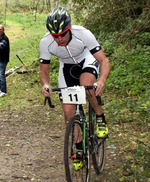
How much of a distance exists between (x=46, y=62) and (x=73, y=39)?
0.46 meters

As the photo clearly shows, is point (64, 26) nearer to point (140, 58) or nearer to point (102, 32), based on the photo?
point (140, 58)

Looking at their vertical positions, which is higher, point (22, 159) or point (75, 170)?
point (75, 170)

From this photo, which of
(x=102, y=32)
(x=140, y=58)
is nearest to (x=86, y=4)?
(x=102, y=32)

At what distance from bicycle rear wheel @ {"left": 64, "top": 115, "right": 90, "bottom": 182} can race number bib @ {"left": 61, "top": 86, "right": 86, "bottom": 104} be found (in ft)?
0.63

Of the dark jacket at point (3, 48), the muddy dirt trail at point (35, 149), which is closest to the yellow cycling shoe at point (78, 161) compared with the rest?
the muddy dirt trail at point (35, 149)

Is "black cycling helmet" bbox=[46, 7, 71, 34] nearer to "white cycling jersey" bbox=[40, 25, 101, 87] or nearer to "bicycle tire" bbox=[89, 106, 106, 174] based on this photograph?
"white cycling jersey" bbox=[40, 25, 101, 87]

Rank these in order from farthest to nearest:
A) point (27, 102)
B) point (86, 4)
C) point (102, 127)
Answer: point (86, 4) → point (27, 102) → point (102, 127)

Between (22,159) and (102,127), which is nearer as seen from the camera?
(102,127)

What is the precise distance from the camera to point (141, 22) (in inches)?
366

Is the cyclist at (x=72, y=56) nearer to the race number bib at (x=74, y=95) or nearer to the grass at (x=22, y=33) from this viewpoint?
the race number bib at (x=74, y=95)

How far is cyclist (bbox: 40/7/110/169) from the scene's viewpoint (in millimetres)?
3461

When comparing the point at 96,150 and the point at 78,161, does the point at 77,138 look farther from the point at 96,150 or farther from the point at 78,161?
the point at 96,150

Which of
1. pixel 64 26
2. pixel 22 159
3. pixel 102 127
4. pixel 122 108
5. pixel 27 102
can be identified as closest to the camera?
pixel 64 26

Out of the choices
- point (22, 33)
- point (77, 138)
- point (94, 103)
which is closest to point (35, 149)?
point (94, 103)
